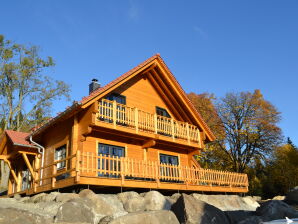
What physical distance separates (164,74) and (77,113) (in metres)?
7.03

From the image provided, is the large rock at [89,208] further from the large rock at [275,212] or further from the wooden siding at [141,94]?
the wooden siding at [141,94]

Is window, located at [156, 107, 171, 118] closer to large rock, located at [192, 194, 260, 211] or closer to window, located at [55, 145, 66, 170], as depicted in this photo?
large rock, located at [192, 194, 260, 211]

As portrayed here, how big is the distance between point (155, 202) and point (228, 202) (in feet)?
20.9

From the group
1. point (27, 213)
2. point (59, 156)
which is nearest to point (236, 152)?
point (59, 156)

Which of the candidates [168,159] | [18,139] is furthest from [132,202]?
[18,139]

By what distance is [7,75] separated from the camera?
31.9m

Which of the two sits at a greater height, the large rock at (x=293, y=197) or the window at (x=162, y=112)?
the window at (x=162, y=112)

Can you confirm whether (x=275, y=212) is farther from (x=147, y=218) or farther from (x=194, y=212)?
(x=147, y=218)

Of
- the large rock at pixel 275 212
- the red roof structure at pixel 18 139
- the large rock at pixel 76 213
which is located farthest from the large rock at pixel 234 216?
the red roof structure at pixel 18 139

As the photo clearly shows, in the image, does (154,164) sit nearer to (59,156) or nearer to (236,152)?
(59,156)

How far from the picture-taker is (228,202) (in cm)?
1762

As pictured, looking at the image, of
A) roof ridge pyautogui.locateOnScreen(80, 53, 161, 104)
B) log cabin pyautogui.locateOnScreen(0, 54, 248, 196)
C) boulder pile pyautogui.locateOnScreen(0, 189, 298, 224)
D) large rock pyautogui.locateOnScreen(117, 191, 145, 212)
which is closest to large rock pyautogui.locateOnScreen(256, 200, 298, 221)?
boulder pile pyautogui.locateOnScreen(0, 189, 298, 224)

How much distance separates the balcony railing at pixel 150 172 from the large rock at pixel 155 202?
1346 millimetres

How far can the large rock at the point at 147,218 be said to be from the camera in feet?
30.6
